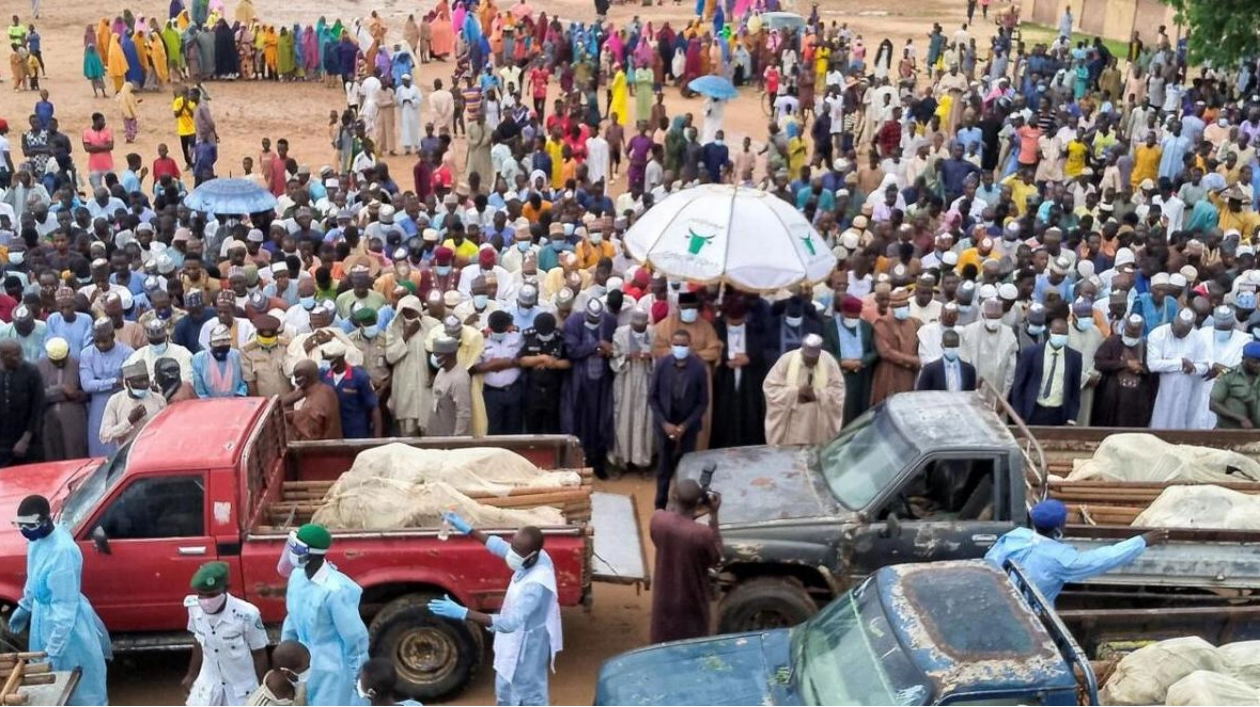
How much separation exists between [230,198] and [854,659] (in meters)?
10.6

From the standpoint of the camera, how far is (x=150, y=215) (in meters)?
15.7

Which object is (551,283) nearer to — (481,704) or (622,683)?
(481,704)

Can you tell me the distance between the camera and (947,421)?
8.84 metres

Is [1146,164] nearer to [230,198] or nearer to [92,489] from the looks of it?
[230,198]

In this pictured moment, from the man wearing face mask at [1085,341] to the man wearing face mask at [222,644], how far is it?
7294 mm

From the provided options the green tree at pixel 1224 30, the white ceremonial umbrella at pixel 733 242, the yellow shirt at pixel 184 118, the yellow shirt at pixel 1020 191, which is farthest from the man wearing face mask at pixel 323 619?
the green tree at pixel 1224 30

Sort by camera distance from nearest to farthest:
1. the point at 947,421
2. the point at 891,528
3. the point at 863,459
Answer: the point at 891,528 < the point at 947,421 < the point at 863,459

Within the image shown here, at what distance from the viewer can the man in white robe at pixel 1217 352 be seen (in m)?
11.5

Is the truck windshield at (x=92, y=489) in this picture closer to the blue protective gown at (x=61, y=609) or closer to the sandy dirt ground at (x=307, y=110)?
the blue protective gown at (x=61, y=609)

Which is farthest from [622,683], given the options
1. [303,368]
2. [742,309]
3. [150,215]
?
[150,215]

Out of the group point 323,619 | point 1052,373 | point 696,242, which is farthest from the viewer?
point 696,242

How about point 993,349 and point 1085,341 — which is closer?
point 993,349

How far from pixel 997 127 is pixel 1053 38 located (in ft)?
55.0

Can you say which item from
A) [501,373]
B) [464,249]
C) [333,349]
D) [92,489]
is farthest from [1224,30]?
[92,489]
